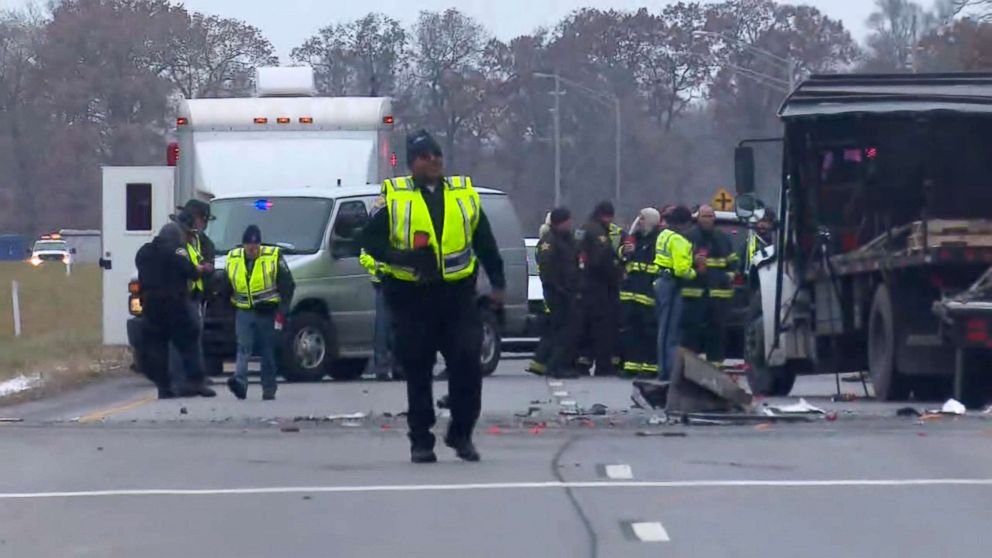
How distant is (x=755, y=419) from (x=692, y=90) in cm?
3957

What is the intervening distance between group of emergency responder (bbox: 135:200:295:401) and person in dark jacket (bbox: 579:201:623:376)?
413 cm

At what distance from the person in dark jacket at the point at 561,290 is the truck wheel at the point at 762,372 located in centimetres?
239

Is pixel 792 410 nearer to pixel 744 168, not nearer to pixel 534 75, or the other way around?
pixel 744 168

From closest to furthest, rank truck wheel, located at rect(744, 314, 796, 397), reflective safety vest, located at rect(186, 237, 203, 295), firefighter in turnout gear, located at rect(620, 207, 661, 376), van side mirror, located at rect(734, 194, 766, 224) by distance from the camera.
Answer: van side mirror, located at rect(734, 194, 766, 224)
reflective safety vest, located at rect(186, 237, 203, 295)
truck wheel, located at rect(744, 314, 796, 397)
firefighter in turnout gear, located at rect(620, 207, 661, 376)

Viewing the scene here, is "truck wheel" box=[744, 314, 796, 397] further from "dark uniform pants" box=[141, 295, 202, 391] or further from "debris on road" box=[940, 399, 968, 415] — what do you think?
"dark uniform pants" box=[141, 295, 202, 391]

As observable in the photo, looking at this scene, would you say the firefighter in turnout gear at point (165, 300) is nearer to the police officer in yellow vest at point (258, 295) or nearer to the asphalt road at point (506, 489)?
the police officer in yellow vest at point (258, 295)

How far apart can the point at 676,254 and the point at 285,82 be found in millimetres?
7988

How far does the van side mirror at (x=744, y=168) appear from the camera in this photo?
1694cm

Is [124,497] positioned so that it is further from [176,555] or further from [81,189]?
[81,189]

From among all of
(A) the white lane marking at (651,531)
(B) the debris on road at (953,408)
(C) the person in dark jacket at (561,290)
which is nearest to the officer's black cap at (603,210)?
(C) the person in dark jacket at (561,290)

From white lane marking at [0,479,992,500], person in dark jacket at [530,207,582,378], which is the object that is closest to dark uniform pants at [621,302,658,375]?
person in dark jacket at [530,207,582,378]

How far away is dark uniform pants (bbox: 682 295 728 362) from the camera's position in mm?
17359

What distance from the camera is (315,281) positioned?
19.7 metres

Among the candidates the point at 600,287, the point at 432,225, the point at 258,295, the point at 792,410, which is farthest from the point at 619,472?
the point at 600,287
